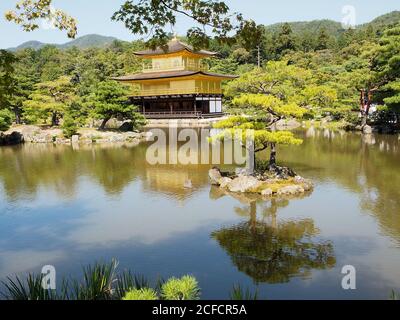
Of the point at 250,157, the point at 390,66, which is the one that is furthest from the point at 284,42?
the point at 250,157

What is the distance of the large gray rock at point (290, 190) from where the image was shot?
13.6 meters

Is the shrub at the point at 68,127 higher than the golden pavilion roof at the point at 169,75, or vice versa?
the golden pavilion roof at the point at 169,75

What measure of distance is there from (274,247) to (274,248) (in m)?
0.06

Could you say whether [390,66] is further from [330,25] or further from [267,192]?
[330,25]

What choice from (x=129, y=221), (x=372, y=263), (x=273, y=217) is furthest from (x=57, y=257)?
(x=372, y=263)

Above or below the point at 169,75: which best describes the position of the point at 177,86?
below

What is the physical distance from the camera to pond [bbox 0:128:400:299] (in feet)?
25.9

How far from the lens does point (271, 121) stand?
15.5m

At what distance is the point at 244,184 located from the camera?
46.6ft

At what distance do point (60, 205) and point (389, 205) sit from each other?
1032cm

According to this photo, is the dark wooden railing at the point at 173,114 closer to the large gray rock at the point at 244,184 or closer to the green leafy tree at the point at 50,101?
the green leafy tree at the point at 50,101

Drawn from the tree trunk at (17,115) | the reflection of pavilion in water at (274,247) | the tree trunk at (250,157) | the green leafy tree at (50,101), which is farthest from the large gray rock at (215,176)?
the tree trunk at (17,115)

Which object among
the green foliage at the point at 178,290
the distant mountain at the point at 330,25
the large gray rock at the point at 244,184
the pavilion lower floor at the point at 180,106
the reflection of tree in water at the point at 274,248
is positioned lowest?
the reflection of tree in water at the point at 274,248

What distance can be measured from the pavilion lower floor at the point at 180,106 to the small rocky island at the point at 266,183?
21.7 meters
